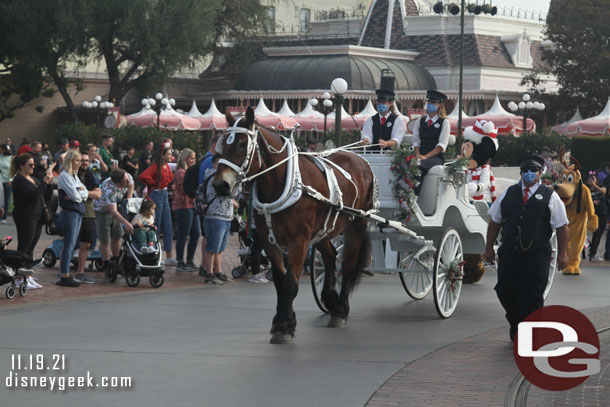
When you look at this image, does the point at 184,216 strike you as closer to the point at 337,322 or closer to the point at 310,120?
the point at 337,322

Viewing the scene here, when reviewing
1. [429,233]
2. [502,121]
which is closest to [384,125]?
[429,233]

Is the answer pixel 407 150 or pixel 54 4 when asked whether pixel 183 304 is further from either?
pixel 54 4

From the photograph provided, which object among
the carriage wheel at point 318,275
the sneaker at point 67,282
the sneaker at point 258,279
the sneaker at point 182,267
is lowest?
the sneaker at point 182,267

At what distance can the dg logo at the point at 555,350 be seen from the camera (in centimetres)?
896

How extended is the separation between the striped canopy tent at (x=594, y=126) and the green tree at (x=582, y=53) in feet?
34.1

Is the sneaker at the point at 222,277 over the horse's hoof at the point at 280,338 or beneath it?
beneath

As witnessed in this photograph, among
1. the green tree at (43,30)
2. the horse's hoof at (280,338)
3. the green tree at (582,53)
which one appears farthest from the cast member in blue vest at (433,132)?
the green tree at (43,30)

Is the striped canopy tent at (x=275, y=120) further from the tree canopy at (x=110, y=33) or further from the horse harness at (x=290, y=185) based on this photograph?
the horse harness at (x=290, y=185)

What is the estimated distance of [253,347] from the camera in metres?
10.1

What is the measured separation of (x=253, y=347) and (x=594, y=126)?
103 feet

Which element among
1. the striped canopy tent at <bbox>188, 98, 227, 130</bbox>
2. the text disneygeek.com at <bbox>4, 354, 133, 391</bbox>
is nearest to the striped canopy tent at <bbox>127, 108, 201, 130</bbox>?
the striped canopy tent at <bbox>188, 98, 227, 130</bbox>

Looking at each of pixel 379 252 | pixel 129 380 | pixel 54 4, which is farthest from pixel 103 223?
pixel 54 4

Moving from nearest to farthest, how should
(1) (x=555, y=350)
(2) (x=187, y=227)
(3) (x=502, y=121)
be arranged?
(1) (x=555, y=350), (2) (x=187, y=227), (3) (x=502, y=121)

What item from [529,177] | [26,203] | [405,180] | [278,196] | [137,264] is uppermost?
[529,177]
